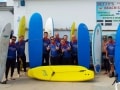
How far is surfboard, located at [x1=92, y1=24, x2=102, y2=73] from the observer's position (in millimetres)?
14547

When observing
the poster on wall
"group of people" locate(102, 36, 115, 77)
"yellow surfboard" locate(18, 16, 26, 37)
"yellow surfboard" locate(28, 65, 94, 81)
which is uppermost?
the poster on wall

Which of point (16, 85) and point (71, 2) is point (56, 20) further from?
point (16, 85)

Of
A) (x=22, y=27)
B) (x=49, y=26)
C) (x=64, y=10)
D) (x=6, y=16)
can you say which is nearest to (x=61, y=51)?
(x=49, y=26)

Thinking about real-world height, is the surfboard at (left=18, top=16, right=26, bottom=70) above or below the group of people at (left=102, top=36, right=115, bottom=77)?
above

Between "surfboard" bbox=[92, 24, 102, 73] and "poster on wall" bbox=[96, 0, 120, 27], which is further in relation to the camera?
"poster on wall" bbox=[96, 0, 120, 27]

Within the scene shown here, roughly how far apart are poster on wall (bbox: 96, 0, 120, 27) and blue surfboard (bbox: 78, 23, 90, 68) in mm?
1784

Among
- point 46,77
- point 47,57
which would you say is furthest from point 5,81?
point 47,57

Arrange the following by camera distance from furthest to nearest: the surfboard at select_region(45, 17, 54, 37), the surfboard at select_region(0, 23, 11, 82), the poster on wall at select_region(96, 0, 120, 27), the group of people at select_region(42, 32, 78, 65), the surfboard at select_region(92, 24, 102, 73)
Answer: the poster on wall at select_region(96, 0, 120, 27) < the surfboard at select_region(45, 17, 54, 37) < the surfboard at select_region(92, 24, 102, 73) < the group of people at select_region(42, 32, 78, 65) < the surfboard at select_region(0, 23, 11, 82)

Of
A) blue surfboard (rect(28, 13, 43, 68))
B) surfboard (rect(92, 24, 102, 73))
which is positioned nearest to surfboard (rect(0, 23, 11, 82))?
blue surfboard (rect(28, 13, 43, 68))

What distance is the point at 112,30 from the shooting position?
16.0 m

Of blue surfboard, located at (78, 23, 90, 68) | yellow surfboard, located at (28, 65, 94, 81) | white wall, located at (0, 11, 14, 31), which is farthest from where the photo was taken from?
white wall, located at (0, 11, 14, 31)

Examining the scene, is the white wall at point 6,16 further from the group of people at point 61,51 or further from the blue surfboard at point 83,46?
the blue surfboard at point 83,46

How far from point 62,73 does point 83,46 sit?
1.71 meters

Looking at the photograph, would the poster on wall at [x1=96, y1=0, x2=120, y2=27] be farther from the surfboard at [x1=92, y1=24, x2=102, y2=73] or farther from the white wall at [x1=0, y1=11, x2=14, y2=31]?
the white wall at [x1=0, y1=11, x2=14, y2=31]
